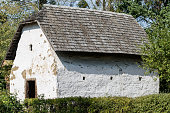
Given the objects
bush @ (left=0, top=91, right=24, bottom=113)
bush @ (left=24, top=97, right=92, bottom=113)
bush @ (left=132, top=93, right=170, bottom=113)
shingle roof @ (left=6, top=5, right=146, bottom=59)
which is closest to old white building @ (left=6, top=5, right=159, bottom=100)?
shingle roof @ (left=6, top=5, right=146, bottom=59)

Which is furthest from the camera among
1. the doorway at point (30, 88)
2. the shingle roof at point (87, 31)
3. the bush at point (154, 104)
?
the doorway at point (30, 88)

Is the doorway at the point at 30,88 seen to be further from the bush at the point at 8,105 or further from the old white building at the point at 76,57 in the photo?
the bush at the point at 8,105

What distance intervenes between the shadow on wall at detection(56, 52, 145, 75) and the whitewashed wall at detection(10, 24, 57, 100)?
31.3 inches

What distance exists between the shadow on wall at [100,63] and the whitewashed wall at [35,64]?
795 mm

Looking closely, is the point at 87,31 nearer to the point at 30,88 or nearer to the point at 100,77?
the point at 100,77

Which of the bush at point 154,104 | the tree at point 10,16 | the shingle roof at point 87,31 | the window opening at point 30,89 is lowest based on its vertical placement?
the bush at point 154,104

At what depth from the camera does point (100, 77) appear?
16359mm

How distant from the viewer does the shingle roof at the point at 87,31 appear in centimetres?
1570

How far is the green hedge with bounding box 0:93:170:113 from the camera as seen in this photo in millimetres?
12297

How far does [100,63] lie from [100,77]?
2.39 feet

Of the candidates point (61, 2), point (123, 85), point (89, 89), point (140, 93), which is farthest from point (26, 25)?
point (61, 2)

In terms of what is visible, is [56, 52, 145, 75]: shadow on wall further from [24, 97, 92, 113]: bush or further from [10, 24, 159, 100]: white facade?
[24, 97, 92, 113]: bush

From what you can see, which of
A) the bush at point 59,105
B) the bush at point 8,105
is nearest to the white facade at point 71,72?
the bush at point 59,105

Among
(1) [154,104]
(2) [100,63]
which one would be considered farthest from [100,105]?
(2) [100,63]
